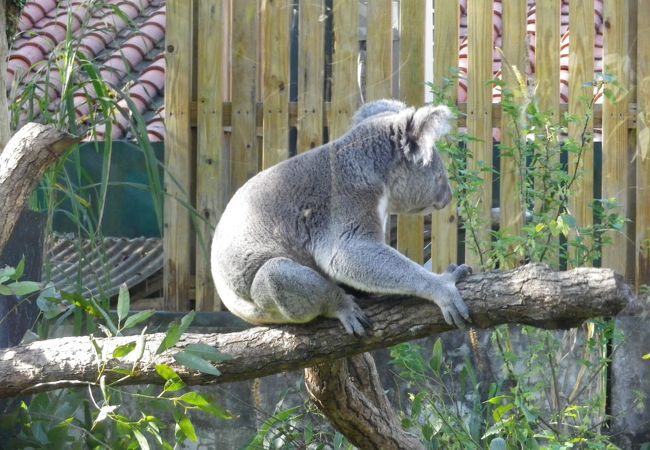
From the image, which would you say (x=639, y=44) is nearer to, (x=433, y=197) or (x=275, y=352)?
(x=433, y=197)

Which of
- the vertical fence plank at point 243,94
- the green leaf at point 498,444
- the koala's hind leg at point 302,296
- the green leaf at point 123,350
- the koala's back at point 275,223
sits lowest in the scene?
the green leaf at point 498,444

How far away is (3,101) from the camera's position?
13.1 feet

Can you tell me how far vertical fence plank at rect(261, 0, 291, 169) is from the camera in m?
4.93

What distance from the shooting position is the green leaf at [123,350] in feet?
10.1

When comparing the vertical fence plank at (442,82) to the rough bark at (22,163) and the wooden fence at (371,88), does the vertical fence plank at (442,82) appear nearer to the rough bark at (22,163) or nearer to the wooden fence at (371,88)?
the wooden fence at (371,88)

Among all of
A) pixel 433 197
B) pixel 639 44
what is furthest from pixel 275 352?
pixel 639 44

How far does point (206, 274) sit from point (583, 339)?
1722 mm

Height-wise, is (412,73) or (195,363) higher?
(412,73)

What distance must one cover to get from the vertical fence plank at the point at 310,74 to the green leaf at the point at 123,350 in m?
2.00

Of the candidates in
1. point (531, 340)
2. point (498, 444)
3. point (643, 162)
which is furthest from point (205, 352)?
point (643, 162)

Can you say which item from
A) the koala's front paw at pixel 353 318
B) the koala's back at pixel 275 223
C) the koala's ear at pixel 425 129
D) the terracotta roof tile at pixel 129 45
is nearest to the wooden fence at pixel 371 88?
the terracotta roof tile at pixel 129 45

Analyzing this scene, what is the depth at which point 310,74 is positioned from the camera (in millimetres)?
4910

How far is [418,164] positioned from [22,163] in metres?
1.37

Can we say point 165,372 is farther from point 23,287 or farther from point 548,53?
point 548,53
